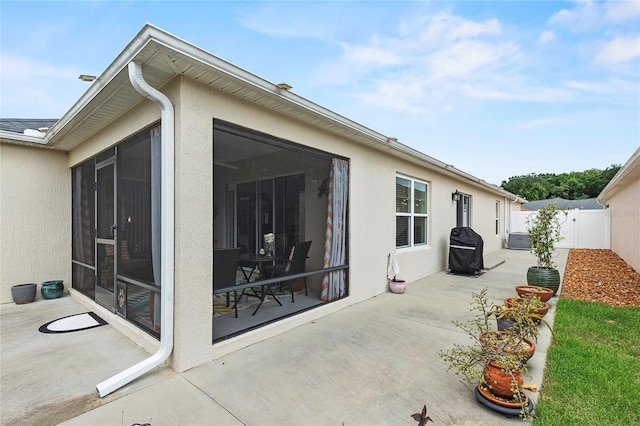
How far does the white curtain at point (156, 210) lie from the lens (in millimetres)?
3008

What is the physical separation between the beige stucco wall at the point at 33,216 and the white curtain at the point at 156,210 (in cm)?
372

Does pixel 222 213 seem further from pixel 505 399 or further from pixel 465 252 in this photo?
pixel 505 399

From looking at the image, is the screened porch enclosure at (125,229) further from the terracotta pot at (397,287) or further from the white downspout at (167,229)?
the terracotta pot at (397,287)

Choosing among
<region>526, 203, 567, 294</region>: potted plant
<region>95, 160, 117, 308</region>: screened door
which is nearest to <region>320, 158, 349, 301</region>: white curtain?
<region>95, 160, 117, 308</region>: screened door

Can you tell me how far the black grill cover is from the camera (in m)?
7.44

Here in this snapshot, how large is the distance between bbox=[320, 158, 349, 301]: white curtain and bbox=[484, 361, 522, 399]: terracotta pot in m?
2.67

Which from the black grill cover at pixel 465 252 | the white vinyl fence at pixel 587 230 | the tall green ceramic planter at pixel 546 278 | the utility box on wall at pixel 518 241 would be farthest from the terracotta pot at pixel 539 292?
the white vinyl fence at pixel 587 230

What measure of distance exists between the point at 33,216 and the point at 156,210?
3.87 meters

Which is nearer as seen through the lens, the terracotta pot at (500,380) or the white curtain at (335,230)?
the terracotta pot at (500,380)

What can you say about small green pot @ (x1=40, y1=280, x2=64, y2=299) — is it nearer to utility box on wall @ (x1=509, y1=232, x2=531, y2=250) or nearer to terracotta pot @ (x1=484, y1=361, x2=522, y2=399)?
terracotta pot @ (x1=484, y1=361, x2=522, y2=399)

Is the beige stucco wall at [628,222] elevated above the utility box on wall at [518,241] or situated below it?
above

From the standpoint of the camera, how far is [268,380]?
8.38ft

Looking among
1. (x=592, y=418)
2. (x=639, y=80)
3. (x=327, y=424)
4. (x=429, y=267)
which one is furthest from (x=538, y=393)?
(x=639, y=80)

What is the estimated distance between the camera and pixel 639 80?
24.7 feet
